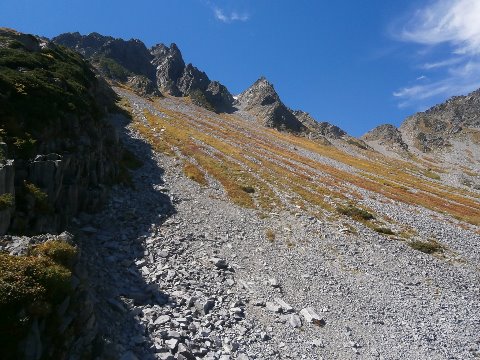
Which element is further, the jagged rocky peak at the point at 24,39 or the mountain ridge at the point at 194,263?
the jagged rocky peak at the point at 24,39

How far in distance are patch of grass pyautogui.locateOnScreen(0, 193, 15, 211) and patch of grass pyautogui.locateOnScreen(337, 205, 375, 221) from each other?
37124 millimetres

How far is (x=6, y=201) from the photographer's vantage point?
59.8ft

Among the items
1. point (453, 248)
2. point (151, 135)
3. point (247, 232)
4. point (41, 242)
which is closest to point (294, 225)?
point (247, 232)

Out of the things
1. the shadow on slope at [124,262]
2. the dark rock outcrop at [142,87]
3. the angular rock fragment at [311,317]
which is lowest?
the shadow on slope at [124,262]

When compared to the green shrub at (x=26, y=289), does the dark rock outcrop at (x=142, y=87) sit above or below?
above

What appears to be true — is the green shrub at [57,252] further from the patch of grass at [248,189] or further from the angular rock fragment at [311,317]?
the patch of grass at [248,189]

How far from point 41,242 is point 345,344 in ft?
57.8

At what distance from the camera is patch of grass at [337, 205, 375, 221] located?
4522 cm

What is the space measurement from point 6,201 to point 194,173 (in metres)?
33.8

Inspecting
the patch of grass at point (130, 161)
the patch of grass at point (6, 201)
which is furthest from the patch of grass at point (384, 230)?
the patch of grass at point (6, 201)

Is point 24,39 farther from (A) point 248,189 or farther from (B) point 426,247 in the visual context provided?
(B) point 426,247

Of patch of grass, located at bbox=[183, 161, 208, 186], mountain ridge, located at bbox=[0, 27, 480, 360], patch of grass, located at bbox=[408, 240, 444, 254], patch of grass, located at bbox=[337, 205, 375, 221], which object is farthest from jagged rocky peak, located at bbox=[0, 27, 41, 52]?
patch of grass, located at bbox=[408, 240, 444, 254]

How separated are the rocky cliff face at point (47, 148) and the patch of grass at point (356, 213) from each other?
2817cm

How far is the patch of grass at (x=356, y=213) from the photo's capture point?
148 ft
